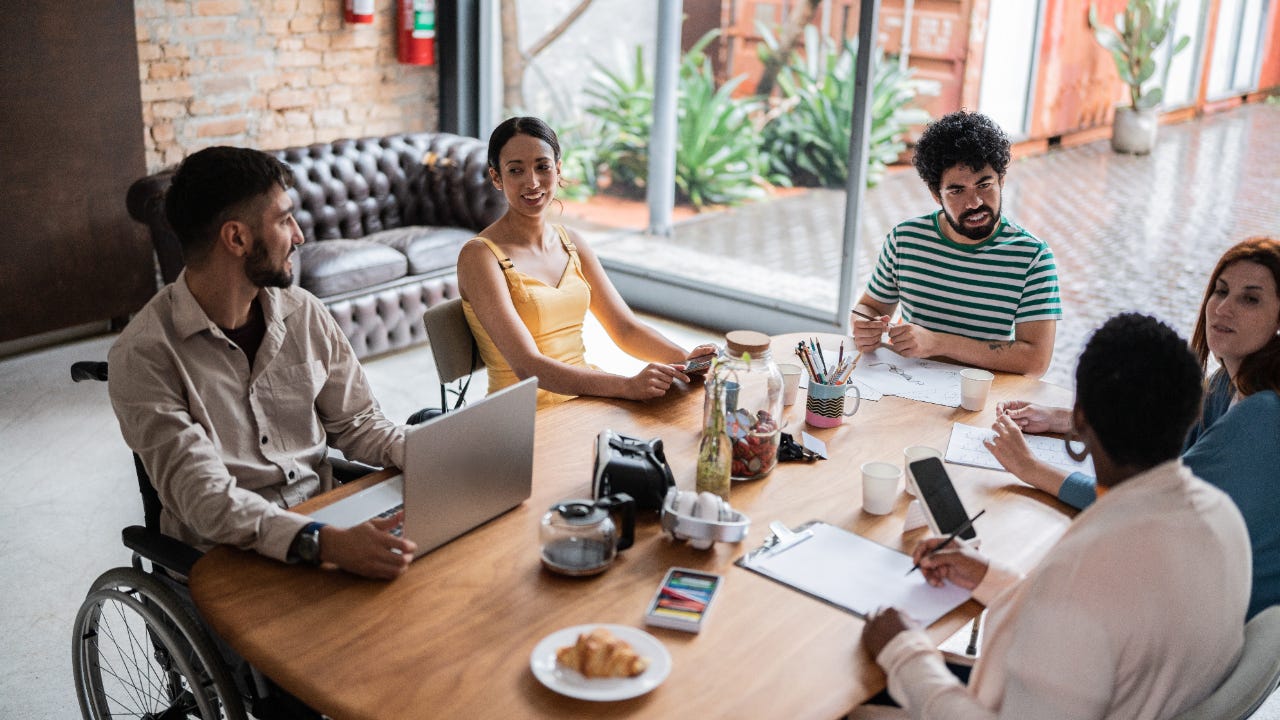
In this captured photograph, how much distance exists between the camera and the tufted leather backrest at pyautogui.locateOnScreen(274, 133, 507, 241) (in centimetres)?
542

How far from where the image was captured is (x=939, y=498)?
2016 mm

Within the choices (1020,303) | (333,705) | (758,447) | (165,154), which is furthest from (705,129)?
(333,705)

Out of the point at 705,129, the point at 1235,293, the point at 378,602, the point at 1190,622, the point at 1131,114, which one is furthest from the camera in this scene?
the point at 1131,114

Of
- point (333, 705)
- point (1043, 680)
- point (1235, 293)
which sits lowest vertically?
point (333, 705)

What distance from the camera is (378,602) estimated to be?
179 cm

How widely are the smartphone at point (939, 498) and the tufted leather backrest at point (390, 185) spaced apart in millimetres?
3888

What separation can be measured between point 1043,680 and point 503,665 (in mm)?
733

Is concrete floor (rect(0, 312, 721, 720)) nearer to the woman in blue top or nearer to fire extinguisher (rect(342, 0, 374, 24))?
fire extinguisher (rect(342, 0, 374, 24))

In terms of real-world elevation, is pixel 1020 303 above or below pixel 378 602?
above

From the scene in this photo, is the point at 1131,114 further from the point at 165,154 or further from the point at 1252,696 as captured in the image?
the point at 1252,696

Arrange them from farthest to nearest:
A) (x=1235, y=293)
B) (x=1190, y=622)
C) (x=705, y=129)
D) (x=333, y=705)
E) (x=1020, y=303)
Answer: (x=705, y=129), (x=1020, y=303), (x=1235, y=293), (x=333, y=705), (x=1190, y=622)

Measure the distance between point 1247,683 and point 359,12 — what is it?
5433 mm

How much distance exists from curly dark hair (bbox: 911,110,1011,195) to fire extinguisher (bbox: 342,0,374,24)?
12.6ft

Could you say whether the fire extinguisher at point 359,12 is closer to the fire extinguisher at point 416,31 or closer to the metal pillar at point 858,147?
the fire extinguisher at point 416,31
